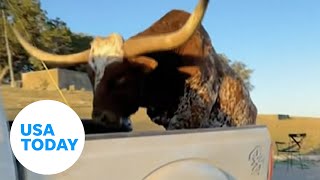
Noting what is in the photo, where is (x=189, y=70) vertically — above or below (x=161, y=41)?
below

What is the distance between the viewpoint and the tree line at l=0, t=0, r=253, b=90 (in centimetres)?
271

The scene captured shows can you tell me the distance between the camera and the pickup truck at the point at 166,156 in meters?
2.14

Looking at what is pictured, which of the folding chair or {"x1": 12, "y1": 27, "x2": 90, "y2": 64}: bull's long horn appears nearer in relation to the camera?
{"x1": 12, "y1": 27, "x2": 90, "y2": 64}: bull's long horn

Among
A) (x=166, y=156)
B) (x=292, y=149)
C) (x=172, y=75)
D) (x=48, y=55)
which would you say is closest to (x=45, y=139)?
(x=166, y=156)

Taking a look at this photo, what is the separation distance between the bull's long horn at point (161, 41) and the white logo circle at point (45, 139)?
2.81 m

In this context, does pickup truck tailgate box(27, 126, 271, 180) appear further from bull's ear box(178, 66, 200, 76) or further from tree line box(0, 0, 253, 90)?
bull's ear box(178, 66, 200, 76)

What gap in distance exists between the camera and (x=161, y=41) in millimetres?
5320

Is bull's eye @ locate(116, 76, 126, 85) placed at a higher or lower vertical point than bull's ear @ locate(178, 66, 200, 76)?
lower

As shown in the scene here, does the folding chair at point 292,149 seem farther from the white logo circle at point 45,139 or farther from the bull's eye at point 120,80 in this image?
the white logo circle at point 45,139

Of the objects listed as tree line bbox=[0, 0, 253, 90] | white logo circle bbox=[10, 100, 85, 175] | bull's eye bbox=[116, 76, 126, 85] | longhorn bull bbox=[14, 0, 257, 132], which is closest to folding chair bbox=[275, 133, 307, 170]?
longhorn bull bbox=[14, 0, 257, 132]

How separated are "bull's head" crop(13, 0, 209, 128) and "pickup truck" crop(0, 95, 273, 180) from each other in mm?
1598

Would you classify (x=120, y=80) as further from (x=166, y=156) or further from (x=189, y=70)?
(x=166, y=156)

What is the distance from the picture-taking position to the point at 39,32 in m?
3.17

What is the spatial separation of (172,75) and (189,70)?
0.18m
